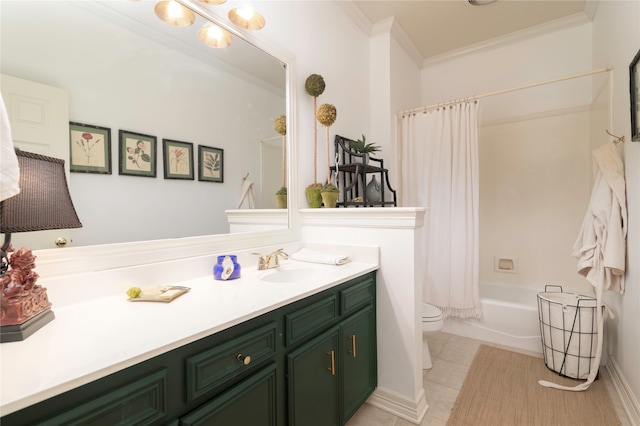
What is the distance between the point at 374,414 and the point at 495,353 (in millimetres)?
1212

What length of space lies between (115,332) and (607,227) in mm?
2493

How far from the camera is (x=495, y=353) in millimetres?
2262

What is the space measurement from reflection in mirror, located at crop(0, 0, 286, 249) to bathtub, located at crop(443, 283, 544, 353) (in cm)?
209

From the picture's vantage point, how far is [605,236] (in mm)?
1801

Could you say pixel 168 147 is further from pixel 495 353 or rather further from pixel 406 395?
pixel 495 353

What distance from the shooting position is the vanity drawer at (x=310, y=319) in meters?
1.10

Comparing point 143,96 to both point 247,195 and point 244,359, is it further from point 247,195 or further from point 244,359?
point 244,359

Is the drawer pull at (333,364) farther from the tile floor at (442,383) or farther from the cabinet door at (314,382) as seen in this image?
the tile floor at (442,383)

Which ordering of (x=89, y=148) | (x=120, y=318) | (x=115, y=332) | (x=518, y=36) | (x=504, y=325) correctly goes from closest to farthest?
1. (x=115, y=332)
2. (x=120, y=318)
3. (x=89, y=148)
4. (x=504, y=325)
5. (x=518, y=36)

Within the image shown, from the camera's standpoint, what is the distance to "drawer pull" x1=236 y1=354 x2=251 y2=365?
907mm

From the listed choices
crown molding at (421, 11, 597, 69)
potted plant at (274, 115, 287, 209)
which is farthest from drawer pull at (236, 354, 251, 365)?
Result: crown molding at (421, 11, 597, 69)

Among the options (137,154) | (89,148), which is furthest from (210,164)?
(89,148)

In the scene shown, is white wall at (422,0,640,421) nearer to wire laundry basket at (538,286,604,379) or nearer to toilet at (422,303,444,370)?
wire laundry basket at (538,286,604,379)

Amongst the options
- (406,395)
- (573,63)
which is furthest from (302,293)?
(573,63)
